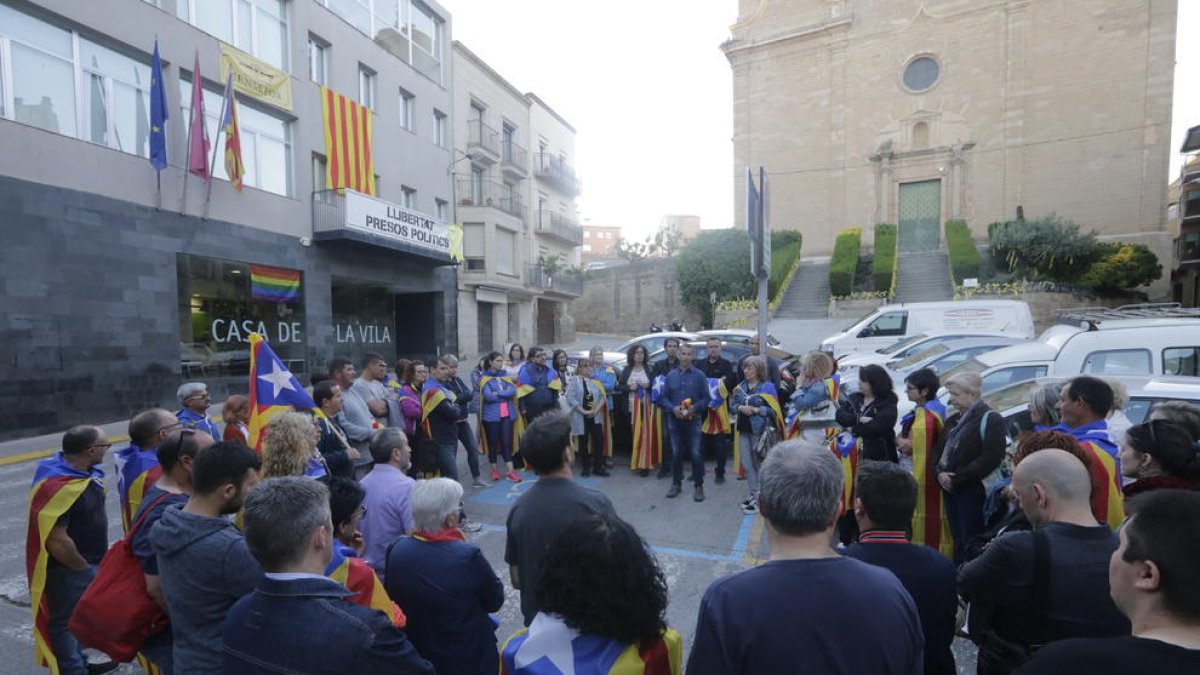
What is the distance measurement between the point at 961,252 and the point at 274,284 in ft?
87.6

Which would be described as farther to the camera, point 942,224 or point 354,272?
point 942,224

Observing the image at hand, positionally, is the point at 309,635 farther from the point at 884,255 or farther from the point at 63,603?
the point at 884,255

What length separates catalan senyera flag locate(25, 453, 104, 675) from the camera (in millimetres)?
3098

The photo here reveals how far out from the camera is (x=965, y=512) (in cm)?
400

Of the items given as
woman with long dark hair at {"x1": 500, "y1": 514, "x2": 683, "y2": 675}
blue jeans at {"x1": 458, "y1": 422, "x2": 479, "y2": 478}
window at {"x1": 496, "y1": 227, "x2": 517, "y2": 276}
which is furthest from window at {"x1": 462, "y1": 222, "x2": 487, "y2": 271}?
woman with long dark hair at {"x1": 500, "y1": 514, "x2": 683, "y2": 675}

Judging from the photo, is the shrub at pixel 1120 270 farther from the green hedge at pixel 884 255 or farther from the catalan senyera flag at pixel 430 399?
the catalan senyera flag at pixel 430 399

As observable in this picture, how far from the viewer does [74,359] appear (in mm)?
11719

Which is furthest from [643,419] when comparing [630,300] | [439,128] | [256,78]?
[630,300]

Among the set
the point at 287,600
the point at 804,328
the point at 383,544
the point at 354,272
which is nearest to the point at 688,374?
the point at 383,544

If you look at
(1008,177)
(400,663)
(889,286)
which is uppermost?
(1008,177)

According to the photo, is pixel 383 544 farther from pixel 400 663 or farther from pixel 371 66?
pixel 371 66

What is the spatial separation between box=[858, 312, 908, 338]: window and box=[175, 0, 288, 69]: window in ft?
59.7

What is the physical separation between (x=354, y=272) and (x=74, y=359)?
8224 millimetres

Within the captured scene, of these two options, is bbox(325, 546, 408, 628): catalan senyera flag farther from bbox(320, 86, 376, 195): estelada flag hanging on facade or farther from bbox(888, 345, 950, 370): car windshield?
bbox(320, 86, 376, 195): estelada flag hanging on facade
